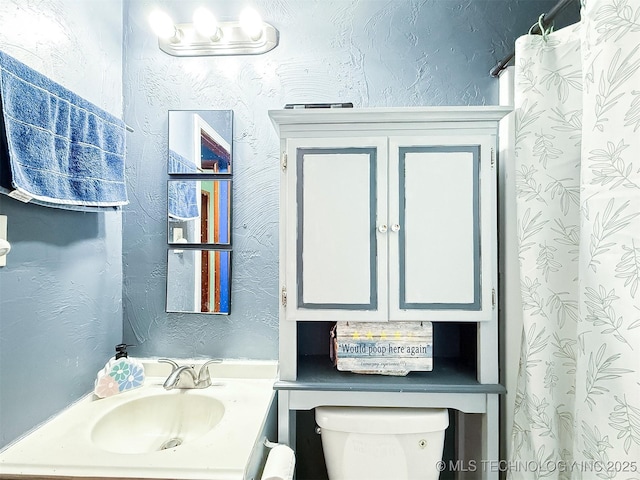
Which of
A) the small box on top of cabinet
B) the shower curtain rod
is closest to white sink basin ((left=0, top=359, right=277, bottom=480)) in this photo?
the small box on top of cabinet

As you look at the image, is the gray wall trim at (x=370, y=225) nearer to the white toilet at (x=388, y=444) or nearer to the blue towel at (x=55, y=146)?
the white toilet at (x=388, y=444)

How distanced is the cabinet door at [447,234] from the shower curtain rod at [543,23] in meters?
0.37

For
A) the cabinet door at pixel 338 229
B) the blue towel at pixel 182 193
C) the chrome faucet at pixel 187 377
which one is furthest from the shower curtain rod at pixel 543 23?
the chrome faucet at pixel 187 377

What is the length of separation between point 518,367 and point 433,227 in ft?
1.73

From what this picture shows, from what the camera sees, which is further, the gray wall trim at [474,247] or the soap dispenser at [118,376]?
the soap dispenser at [118,376]

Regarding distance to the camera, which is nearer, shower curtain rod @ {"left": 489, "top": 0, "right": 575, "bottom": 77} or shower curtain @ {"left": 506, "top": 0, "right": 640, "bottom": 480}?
shower curtain @ {"left": 506, "top": 0, "right": 640, "bottom": 480}

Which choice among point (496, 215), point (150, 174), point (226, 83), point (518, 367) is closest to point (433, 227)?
point (496, 215)

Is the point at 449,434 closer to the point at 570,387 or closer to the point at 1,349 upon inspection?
the point at 570,387

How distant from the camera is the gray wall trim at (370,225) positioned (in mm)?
1211

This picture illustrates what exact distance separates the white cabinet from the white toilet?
33cm

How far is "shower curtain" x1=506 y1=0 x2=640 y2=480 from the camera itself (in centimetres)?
83

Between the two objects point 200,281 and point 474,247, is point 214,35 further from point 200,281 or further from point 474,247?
point 474,247

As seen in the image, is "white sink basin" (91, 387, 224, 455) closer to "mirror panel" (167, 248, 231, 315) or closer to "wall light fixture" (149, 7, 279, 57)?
"mirror panel" (167, 248, 231, 315)

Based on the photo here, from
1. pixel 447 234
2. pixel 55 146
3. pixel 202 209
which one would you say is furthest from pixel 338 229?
pixel 55 146
